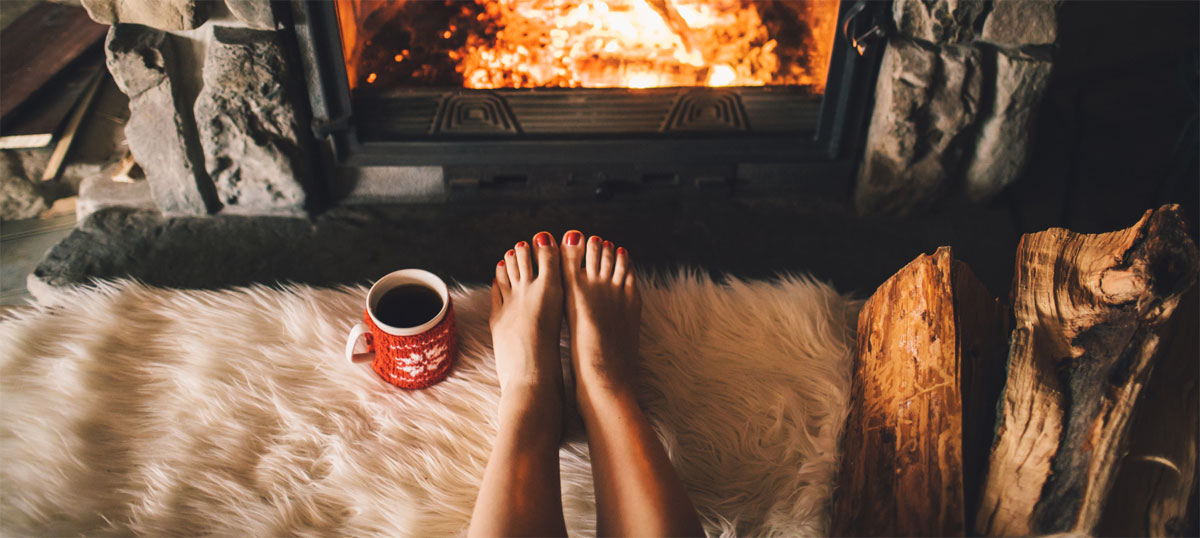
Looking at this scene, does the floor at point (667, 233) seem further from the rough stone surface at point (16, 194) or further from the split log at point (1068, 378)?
the split log at point (1068, 378)

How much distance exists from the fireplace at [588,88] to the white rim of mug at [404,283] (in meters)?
0.35

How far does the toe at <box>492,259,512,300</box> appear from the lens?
1050mm

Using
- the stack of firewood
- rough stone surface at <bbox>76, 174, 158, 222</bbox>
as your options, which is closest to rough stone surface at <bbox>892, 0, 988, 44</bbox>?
the stack of firewood

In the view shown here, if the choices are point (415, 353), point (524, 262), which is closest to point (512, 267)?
point (524, 262)

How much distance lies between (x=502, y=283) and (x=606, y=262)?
17 cm

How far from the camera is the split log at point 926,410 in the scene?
29.7 inches

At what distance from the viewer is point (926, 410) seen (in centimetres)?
78

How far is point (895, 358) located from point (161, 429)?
3.29ft

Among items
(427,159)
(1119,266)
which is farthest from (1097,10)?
(427,159)

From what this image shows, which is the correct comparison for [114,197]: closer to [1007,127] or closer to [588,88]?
[588,88]

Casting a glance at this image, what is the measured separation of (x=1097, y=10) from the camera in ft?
4.82

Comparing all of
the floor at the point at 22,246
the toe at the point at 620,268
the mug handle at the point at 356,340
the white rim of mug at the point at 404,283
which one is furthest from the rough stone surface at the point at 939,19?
the floor at the point at 22,246

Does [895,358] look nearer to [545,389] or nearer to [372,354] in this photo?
[545,389]

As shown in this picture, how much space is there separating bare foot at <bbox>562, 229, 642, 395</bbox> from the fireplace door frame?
205 millimetres
